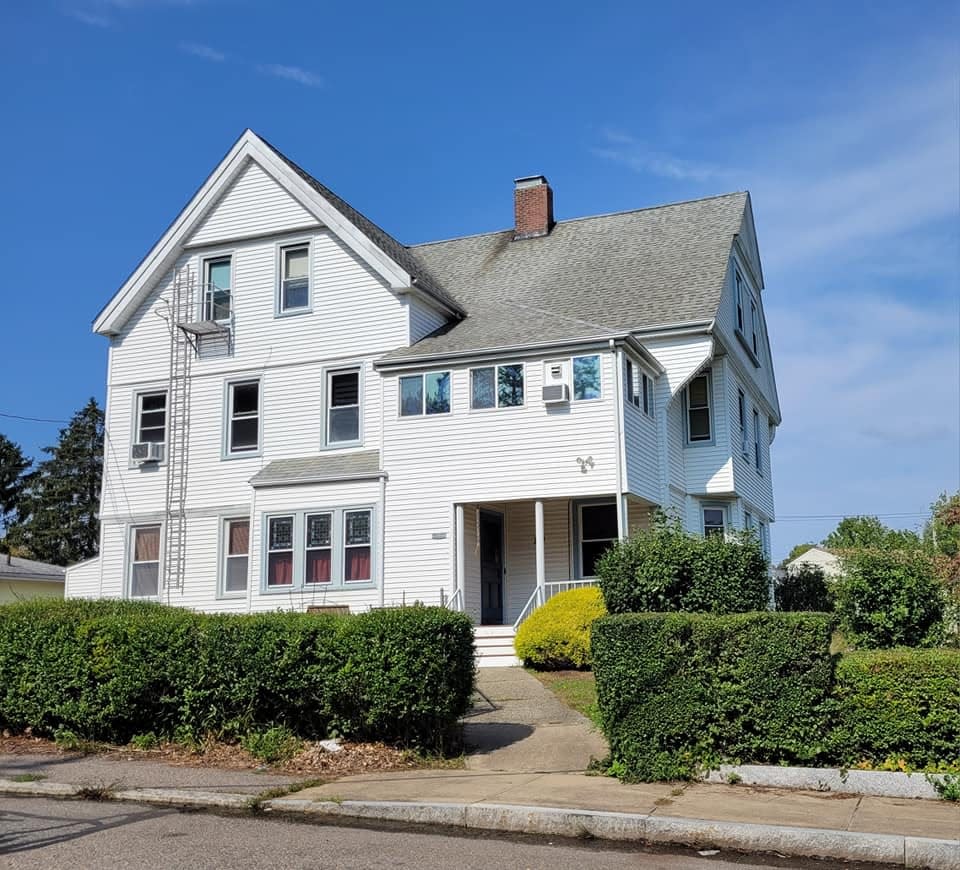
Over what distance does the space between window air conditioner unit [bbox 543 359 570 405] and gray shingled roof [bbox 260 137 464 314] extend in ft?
12.7

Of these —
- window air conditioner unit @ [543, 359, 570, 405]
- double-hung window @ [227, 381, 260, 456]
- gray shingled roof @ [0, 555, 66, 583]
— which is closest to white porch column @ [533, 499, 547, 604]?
window air conditioner unit @ [543, 359, 570, 405]

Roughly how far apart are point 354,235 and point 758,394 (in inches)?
464

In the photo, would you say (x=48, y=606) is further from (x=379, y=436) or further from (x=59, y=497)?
(x=59, y=497)

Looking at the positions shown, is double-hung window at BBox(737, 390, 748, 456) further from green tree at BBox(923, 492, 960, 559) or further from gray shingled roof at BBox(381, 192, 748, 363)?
green tree at BBox(923, 492, 960, 559)

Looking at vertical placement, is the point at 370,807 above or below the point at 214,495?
below

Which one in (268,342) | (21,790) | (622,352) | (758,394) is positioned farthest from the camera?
(758,394)

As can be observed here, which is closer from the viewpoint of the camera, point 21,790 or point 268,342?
point 21,790

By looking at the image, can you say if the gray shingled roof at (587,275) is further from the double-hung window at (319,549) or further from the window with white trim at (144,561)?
the window with white trim at (144,561)

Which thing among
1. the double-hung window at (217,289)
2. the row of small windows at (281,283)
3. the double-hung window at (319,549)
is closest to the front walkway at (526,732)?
the double-hung window at (319,549)

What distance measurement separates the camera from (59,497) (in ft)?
178

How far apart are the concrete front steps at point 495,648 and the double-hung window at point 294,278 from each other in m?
8.86

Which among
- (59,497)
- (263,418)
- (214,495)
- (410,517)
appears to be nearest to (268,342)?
(263,418)

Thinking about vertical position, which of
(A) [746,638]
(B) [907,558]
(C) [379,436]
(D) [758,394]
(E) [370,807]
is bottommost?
(E) [370,807]

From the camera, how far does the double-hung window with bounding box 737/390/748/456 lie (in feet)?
80.5
